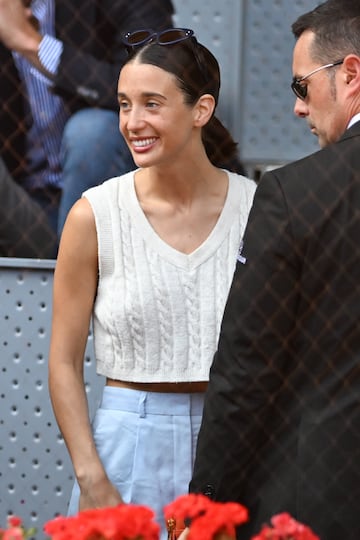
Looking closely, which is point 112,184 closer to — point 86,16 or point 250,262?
point 250,262

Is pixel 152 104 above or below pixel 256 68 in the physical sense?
below

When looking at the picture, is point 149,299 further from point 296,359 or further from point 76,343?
point 296,359

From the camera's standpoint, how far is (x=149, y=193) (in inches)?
101

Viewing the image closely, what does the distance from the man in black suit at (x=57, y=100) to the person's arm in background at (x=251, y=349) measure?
4.22ft

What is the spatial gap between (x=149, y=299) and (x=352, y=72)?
64 cm

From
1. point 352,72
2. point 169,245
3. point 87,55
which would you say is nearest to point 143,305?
point 169,245

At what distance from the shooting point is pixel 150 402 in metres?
2.46

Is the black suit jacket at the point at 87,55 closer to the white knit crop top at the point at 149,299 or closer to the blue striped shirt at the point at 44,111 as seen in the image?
the blue striped shirt at the point at 44,111

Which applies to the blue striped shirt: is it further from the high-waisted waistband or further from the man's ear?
the man's ear

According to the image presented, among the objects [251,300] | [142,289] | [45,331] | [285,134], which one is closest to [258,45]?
[285,134]

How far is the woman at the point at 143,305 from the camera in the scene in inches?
95.4

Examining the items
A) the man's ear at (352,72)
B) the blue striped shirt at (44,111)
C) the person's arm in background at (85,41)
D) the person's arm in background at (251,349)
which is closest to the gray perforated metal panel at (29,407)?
the blue striped shirt at (44,111)

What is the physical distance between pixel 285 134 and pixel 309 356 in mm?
1453

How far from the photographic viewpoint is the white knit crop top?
244 centimetres
